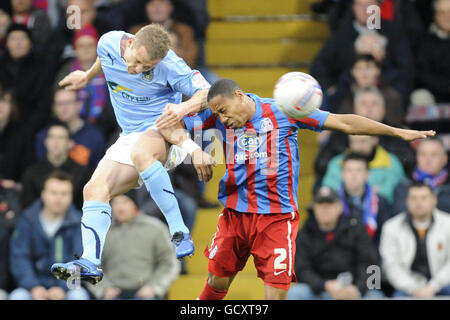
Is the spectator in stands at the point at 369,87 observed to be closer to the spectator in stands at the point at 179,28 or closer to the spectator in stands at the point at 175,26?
the spectator in stands at the point at 179,28

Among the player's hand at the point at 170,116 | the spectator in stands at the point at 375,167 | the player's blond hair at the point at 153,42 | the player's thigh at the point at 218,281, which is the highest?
the player's blond hair at the point at 153,42

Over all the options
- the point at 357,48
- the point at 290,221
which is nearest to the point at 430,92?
the point at 357,48

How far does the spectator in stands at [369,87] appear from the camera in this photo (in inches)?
391

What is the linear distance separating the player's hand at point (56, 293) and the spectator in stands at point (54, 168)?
105cm

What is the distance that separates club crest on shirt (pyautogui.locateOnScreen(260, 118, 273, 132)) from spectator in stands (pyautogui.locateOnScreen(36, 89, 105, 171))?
11.4ft

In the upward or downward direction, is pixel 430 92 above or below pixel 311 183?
above

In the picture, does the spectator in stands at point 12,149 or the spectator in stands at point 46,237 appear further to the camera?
the spectator in stands at point 12,149

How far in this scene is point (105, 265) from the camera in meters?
9.17

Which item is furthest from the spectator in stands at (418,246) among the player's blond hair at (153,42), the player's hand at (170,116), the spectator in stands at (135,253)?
the player's blond hair at (153,42)

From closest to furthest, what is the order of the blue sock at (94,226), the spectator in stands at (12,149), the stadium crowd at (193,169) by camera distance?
the blue sock at (94,226) < the stadium crowd at (193,169) < the spectator in stands at (12,149)

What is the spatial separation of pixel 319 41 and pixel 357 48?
49.8 inches

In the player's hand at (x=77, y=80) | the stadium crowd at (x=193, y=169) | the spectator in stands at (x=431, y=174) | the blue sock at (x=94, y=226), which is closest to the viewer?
the blue sock at (x=94, y=226)

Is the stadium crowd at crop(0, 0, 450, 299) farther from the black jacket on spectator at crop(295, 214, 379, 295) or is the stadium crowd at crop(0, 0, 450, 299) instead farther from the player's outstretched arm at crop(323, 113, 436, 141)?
the player's outstretched arm at crop(323, 113, 436, 141)

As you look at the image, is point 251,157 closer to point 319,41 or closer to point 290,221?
point 290,221
